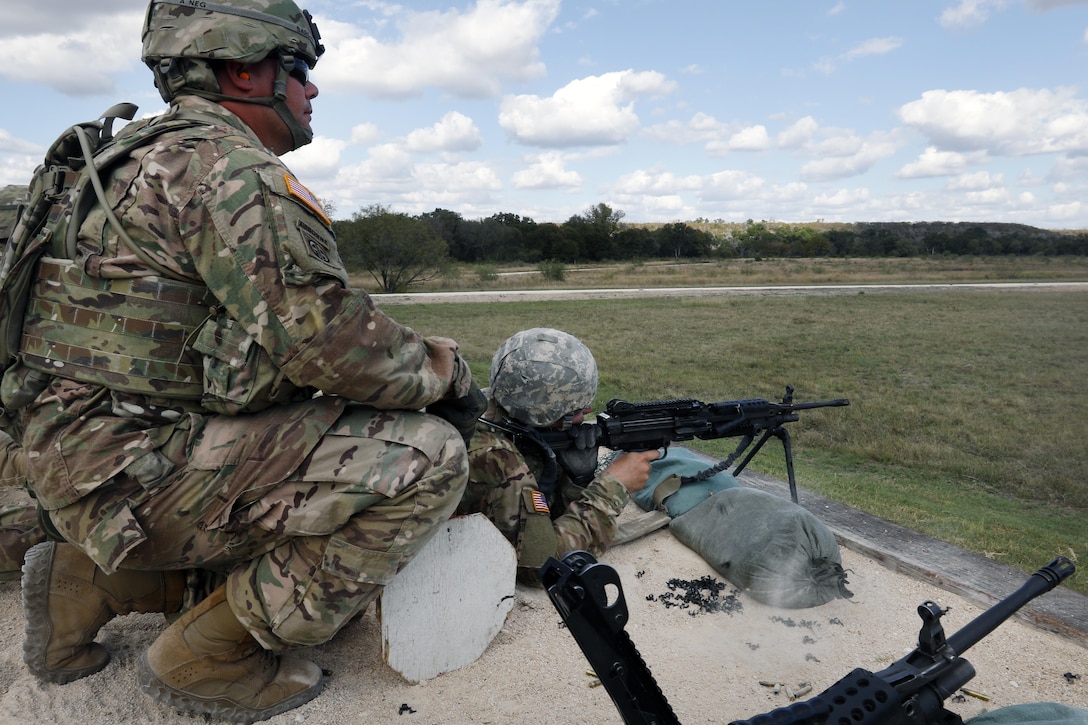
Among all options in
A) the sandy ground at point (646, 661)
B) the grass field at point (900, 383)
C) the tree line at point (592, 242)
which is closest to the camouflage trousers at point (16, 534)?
the sandy ground at point (646, 661)

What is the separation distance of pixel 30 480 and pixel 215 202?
106cm

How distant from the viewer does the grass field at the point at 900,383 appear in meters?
5.57

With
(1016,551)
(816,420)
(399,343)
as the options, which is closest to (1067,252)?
(816,420)

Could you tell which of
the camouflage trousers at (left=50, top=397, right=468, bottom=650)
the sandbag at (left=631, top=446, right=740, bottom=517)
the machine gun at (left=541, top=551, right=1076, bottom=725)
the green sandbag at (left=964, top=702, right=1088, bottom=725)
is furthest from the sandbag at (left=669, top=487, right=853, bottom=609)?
the camouflage trousers at (left=50, top=397, right=468, bottom=650)

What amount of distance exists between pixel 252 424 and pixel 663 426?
7.80ft

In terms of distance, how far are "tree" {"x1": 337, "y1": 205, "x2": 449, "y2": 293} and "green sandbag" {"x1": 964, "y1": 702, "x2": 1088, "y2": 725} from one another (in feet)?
83.0

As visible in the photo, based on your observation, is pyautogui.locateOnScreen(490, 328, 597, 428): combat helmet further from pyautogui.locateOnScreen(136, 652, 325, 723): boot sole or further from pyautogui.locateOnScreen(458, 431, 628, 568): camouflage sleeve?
pyautogui.locateOnScreen(136, 652, 325, 723): boot sole

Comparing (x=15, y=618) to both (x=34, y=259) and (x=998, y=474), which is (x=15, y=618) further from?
(x=998, y=474)

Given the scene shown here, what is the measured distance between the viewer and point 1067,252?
112 ft

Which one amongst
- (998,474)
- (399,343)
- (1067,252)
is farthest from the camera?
(1067,252)

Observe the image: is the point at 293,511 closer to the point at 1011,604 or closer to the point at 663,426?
the point at 1011,604

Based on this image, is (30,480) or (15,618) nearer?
(30,480)

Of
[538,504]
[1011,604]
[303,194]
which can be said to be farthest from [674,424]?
[303,194]

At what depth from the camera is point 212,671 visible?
2682 millimetres
